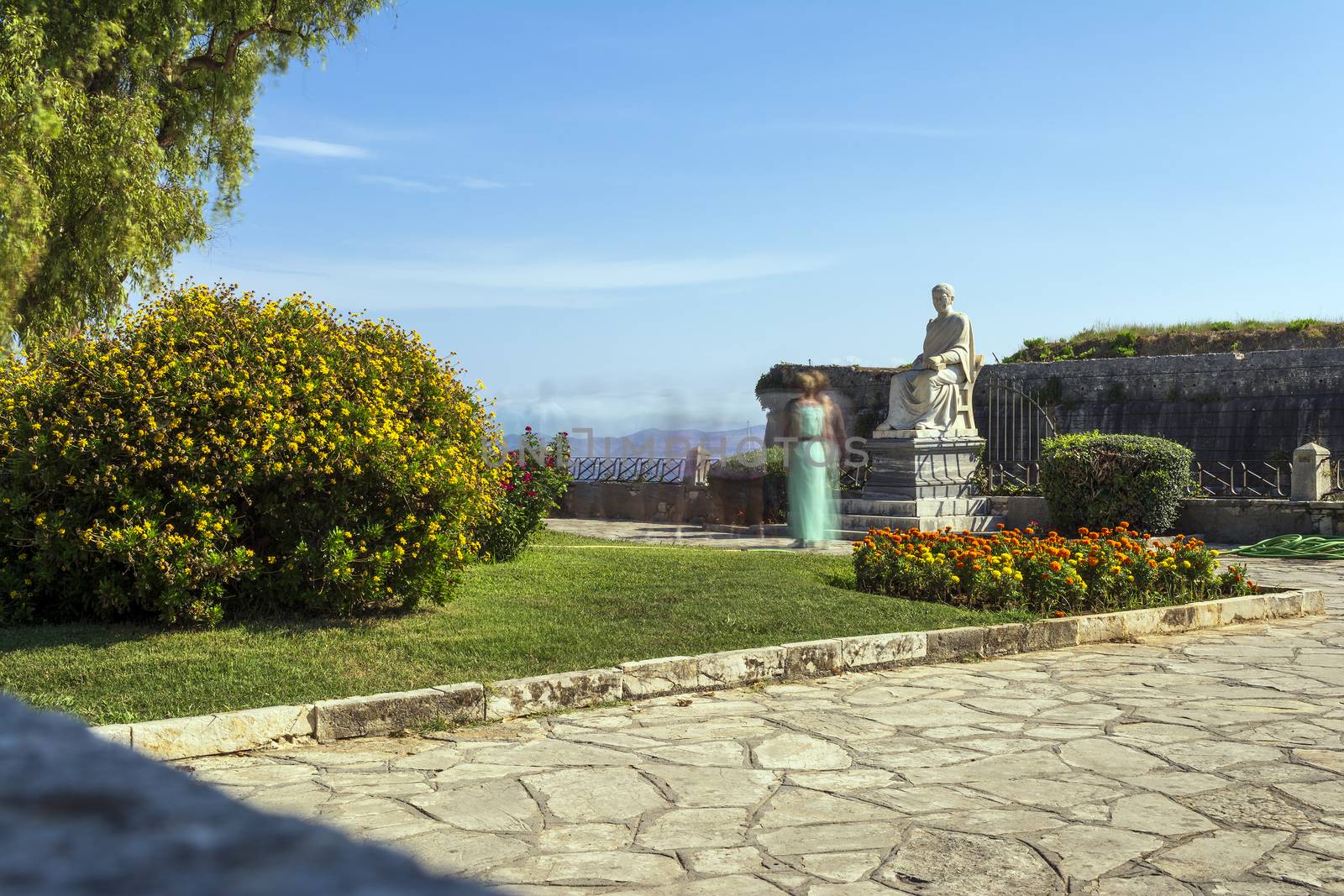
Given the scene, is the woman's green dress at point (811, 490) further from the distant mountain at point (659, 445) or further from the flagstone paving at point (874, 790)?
the flagstone paving at point (874, 790)

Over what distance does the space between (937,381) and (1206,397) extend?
43.5ft

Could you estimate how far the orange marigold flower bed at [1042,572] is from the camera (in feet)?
29.8

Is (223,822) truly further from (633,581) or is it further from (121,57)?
(121,57)

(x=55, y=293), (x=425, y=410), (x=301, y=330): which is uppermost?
(x=55, y=293)

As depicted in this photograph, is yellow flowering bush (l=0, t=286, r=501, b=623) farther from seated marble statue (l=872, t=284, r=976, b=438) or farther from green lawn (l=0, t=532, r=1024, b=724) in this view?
seated marble statue (l=872, t=284, r=976, b=438)

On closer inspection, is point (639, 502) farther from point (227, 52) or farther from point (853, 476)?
point (227, 52)

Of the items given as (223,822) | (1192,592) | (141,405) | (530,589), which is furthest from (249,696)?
(1192,592)

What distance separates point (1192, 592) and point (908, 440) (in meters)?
8.00

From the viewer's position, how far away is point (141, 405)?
7211 millimetres

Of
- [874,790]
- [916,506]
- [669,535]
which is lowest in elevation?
[874,790]

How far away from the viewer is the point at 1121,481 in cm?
1594

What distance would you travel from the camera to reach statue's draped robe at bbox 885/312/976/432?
18.2m

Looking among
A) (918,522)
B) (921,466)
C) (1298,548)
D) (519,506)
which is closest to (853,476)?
(921,466)

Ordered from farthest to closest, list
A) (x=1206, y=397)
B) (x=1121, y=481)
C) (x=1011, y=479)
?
1. (x=1206, y=397)
2. (x=1011, y=479)
3. (x=1121, y=481)
